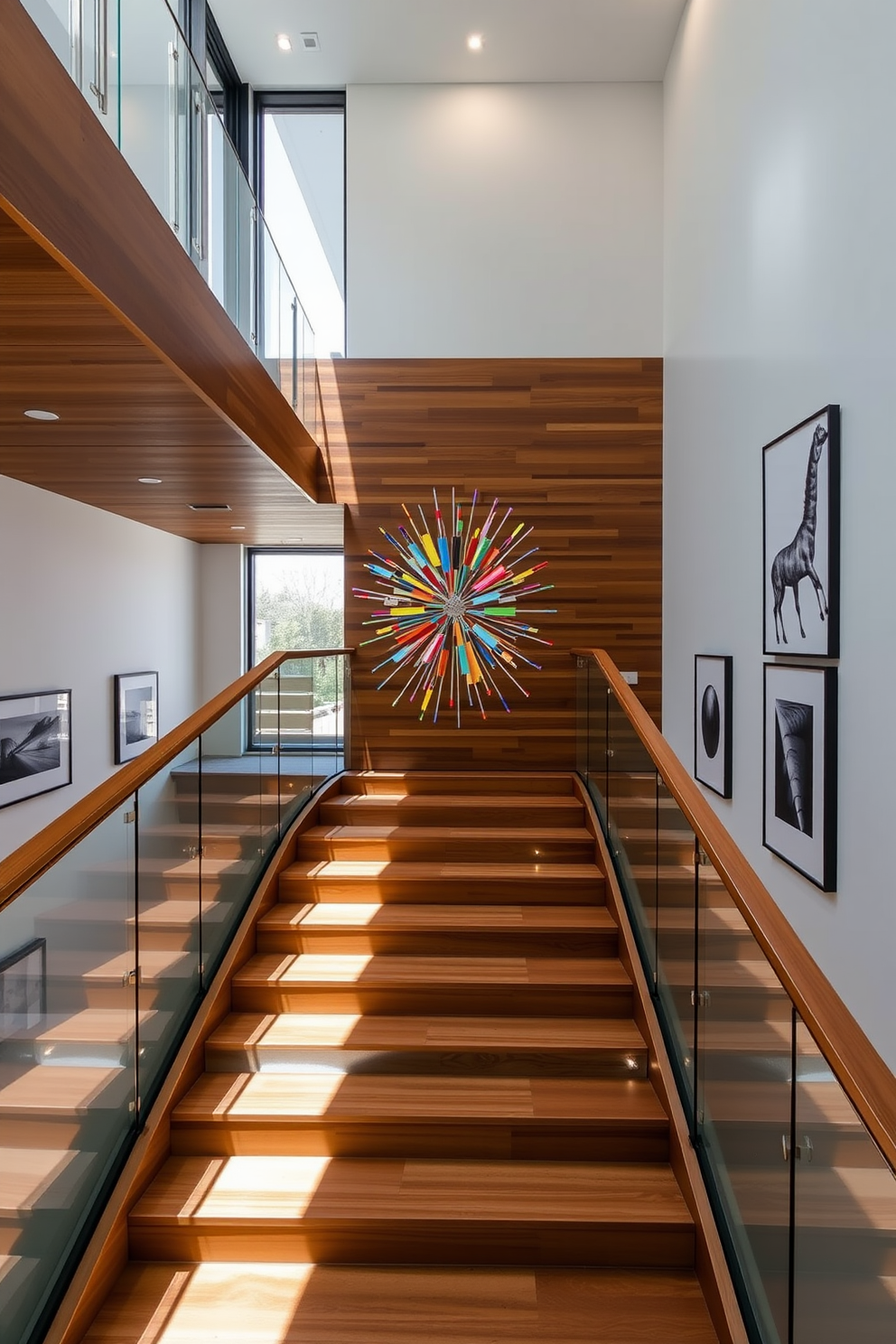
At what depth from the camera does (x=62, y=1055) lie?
87.0 inches

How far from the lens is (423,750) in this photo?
6480mm

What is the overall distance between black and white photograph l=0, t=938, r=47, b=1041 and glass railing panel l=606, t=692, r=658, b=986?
2.06m

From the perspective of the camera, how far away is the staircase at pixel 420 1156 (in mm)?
2439

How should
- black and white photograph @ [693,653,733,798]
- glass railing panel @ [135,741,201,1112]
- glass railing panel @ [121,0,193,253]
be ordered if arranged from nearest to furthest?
glass railing panel @ [135,741,201,1112]
glass railing panel @ [121,0,193,253]
black and white photograph @ [693,653,733,798]

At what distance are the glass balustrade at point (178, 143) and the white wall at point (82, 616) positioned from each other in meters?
1.77

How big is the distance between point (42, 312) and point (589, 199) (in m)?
5.08

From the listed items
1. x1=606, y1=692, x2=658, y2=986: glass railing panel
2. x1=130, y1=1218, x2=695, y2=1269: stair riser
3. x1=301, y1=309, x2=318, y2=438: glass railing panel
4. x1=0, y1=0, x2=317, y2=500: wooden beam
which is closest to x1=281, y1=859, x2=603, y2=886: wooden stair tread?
x1=606, y1=692, x2=658, y2=986: glass railing panel

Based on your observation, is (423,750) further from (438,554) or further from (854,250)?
(854,250)

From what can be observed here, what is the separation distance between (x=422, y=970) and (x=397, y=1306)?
1329 millimetres

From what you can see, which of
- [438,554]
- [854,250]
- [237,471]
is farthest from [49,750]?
[854,250]

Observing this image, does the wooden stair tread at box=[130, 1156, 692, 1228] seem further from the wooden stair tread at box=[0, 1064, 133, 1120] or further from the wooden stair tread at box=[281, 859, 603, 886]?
the wooden stair tread at box=[281, 859, 603, 886]

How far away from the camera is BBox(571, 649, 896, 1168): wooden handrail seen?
57.7 inches

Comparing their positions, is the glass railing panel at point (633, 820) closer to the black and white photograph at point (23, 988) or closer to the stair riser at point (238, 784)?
the stair riser at point (238, 784)

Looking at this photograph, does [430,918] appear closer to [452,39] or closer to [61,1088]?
[61,1088]
